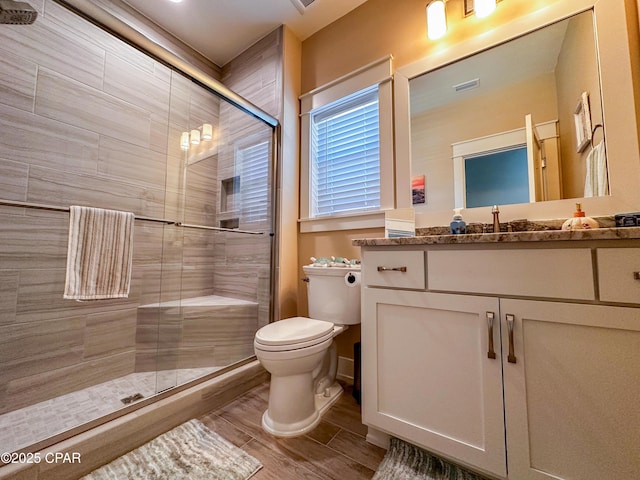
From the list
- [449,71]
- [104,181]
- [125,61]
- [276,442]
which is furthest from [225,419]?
[125,61]

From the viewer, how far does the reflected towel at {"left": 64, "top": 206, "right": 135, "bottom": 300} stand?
1.05 meters

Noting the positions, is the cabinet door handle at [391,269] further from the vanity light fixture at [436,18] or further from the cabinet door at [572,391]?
the vanity light fixture at [436,18]

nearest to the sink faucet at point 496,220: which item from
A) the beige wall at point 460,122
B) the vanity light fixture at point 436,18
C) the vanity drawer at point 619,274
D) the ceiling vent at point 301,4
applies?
the beige wall at point 460,122

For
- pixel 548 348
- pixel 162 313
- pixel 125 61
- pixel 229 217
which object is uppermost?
pixel 125 61

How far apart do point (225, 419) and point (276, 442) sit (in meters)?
0.33

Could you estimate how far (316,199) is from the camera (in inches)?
76.5

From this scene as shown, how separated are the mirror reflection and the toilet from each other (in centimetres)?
68

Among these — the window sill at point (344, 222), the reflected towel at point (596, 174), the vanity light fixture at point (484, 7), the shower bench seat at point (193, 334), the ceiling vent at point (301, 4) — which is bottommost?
the shower bench seat at point (193, 334)

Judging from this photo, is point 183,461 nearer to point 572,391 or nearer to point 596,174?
point 572,391

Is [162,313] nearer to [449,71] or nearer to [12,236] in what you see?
[12,236]

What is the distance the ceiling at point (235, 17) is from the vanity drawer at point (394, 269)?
186 cm

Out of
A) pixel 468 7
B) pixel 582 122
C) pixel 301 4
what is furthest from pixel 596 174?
pixel 301 4

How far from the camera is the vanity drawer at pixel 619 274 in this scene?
2.13ft

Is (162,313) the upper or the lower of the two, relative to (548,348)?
lower
